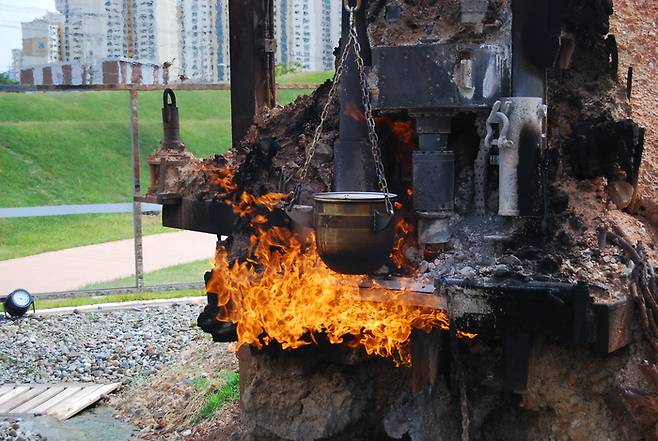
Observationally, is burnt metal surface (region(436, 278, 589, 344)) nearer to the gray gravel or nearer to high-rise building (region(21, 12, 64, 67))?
the gray gravel

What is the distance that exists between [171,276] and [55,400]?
6103 millimetres

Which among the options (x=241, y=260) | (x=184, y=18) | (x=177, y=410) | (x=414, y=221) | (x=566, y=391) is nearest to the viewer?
(x=566, y=391)

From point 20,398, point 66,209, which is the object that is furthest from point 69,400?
point 66,209

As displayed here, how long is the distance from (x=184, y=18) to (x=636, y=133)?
1554cm

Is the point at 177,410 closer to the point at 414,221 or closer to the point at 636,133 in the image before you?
the point at 414,221

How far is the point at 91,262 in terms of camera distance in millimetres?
15742

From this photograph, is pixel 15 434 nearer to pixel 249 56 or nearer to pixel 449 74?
pixel 249 56

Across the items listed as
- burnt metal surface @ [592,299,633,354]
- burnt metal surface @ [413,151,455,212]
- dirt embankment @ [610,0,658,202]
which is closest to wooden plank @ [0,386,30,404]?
burnt metal surface @ [413,151,455,212]

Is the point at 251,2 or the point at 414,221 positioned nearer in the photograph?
the point at 414,221

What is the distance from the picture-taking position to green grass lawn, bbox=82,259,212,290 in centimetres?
1431

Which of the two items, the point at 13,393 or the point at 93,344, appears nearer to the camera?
the point at 13,393

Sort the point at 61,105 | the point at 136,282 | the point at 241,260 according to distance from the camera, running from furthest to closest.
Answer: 1. the point at 61,105
2. the point at 136,282
3. the point at 241,260

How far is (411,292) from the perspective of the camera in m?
5.47

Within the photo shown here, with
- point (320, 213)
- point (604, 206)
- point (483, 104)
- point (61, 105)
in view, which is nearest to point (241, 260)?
point (320, 213)
